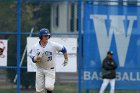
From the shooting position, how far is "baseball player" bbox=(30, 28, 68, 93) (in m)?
15.1

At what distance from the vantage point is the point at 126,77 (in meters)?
19.8

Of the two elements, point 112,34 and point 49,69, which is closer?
point 49,69

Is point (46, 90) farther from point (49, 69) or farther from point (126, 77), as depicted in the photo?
point (126, 77)

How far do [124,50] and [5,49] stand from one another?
3918 millimetres

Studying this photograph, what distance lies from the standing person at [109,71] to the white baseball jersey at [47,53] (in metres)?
4.46

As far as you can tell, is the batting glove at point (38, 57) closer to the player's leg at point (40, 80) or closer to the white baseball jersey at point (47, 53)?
the white baseball jersey at point (47, 53)

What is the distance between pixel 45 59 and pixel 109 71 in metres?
4.73

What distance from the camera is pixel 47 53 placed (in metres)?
15.2

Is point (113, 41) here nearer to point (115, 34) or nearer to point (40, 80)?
point (115, 34)

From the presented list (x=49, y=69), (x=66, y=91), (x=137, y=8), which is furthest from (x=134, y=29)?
(x=49, y=69)

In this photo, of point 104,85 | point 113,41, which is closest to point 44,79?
point 104,85

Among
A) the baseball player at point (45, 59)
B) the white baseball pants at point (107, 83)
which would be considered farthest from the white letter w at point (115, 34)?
the baseball player at point (45, 59)

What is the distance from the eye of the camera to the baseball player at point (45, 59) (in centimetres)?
1505

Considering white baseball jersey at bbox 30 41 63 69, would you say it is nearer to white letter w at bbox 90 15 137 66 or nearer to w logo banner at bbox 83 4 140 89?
w logo banner at bbox 83 4 140 89
